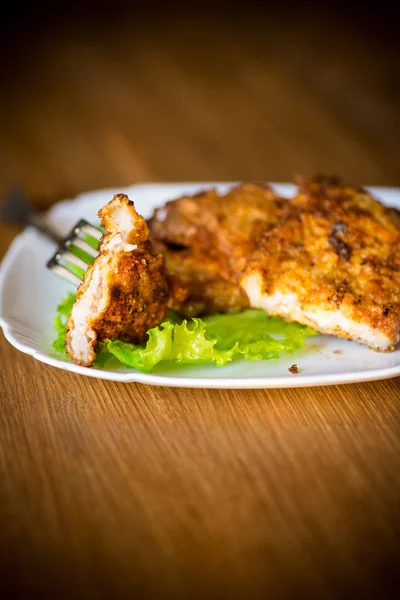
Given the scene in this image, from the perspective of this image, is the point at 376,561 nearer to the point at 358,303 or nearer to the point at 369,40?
the point at 358,303

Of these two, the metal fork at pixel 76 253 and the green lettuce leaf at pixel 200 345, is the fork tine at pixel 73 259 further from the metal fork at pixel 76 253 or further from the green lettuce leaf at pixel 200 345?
the green lettuce leaf at pixel 200 345

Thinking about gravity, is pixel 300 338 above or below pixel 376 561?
above

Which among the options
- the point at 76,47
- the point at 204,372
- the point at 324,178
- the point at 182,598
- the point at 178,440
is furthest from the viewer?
the point at 76,47

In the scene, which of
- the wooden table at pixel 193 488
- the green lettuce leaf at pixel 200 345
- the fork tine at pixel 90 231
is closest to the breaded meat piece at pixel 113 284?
the green lettuce leaf at pixel 200 345

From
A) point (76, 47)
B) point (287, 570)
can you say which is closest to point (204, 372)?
point (287, 570)

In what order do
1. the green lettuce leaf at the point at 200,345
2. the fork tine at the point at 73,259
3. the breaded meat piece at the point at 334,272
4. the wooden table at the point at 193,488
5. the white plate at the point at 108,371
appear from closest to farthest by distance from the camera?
1. the wooden table at the point at 193,488
2. the white plate at the point at 108,371
3. the green lettuce leaf at the point at 200,345
4. the breaded meat piece at the point at 334,272
5. the fork tine at the point at 73,259

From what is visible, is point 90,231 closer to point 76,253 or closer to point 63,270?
point 76,253
